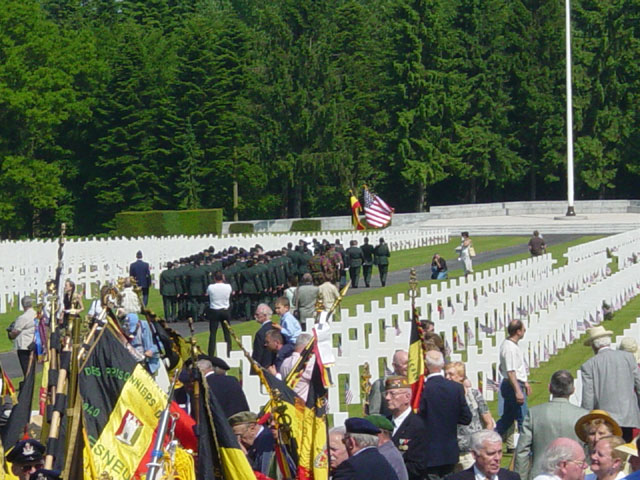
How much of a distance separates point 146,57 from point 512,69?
933 inches

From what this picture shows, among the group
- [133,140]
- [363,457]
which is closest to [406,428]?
[363,457]

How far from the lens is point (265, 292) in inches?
1148

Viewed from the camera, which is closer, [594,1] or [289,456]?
[289,456]

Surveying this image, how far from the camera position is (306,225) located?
75.2 metres

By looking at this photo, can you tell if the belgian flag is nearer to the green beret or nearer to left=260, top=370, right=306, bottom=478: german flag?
left=260, top=370, right=306, bottom=478: german flag

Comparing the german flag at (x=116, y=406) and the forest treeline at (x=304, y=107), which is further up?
the forest treeline at (x=304, y=107)

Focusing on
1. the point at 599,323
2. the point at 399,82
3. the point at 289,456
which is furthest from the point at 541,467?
the point at 399,82

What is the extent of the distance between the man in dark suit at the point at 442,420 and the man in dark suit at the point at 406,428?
268 mm

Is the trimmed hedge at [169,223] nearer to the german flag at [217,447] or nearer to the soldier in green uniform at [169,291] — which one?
the soldier in green uniform at [169,291]

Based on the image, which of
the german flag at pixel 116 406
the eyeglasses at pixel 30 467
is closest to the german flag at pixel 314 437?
the german flag at pixel 116 406

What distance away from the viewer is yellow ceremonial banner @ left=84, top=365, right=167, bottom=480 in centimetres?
802

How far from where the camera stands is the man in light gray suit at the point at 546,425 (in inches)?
365

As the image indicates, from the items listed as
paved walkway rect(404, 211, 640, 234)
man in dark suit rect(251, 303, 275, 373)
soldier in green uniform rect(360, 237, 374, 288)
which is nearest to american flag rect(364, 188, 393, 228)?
soldier in green uniform rect(360, 237, 374, 288)

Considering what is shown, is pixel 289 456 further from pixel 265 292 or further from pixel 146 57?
pixel 146 57
